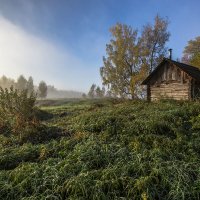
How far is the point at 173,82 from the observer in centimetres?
2167

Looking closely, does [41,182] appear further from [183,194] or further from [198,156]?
[198,156]

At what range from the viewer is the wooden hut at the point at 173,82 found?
20.1 meters

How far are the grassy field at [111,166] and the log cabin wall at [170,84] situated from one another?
33.6 ft

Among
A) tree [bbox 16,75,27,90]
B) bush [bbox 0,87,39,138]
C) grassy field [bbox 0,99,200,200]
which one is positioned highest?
tree [bbox 16,75,27,90]

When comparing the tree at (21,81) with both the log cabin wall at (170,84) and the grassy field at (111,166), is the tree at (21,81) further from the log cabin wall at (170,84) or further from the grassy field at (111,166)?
the grassy field at (111,166)

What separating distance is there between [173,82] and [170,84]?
424 mm

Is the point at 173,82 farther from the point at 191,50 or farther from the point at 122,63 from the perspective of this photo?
the point at 191,50

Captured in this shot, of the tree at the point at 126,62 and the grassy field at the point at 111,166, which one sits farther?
the tree at the point at 126,62

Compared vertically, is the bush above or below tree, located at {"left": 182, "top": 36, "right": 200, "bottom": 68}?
below

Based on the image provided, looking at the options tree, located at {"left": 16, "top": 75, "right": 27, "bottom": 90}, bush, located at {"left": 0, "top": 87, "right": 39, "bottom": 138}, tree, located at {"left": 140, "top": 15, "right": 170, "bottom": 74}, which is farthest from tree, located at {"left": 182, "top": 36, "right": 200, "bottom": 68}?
tree, located at {"left": 16, "top": 75, "right": 27, "bottom": 90}

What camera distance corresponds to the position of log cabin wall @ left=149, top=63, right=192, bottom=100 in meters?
20.4

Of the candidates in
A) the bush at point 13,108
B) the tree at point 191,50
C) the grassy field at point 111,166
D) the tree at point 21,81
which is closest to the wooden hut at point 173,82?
the grassy field at point 111,166

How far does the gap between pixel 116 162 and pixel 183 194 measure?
93.5 inches

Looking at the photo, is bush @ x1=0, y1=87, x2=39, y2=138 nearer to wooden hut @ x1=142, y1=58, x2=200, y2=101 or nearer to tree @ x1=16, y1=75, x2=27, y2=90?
wooden hut @ x1=142, y1=58, x2=200, y2=101
